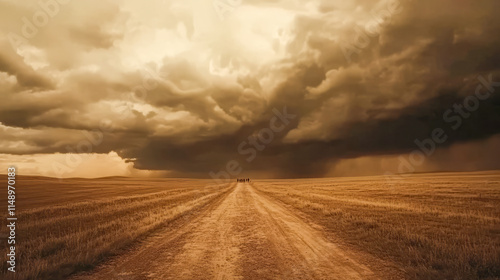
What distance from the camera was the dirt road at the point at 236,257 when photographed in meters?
6.89

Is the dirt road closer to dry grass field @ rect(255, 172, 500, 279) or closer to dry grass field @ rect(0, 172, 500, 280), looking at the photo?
dry grass field @ rect(0, 172, 500, 280)

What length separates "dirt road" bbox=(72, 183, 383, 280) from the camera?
6.89m

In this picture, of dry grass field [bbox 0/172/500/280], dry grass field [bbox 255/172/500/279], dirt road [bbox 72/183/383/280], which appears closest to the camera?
dirt road [bbox 72/183/383/280]

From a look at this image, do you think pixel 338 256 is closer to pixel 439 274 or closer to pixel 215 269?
pixel 439 274

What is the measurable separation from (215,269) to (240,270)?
674mm

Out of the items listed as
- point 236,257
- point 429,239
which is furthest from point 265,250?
point 429,239

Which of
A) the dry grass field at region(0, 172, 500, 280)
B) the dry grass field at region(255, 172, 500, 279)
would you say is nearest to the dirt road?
the dry grass field at region(0, 172, 500, 280)

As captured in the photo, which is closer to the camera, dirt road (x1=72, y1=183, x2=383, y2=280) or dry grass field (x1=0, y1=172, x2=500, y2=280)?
dirt road (x1=72, y1=183, x2=383, y2=280)

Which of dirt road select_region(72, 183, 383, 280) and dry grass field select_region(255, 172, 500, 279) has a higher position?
dirt road select_region(72, 183, 383, 280)

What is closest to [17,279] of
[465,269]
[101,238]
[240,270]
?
[101,238]

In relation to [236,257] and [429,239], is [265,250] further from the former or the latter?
[429,239]

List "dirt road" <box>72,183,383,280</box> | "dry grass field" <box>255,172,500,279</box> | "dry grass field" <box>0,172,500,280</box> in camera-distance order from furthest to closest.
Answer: "dry grass field" <box>255,172,500,279</box>
"dry grass field" <box>0,172,500,280</box>
"dirt road" <box>72,183,383,280</box>

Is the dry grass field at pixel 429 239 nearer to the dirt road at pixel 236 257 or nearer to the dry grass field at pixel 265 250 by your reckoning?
the dry grass field at pixel 265 250

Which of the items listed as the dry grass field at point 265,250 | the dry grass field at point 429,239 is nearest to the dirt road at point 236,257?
the dry grass field at point 265,250
